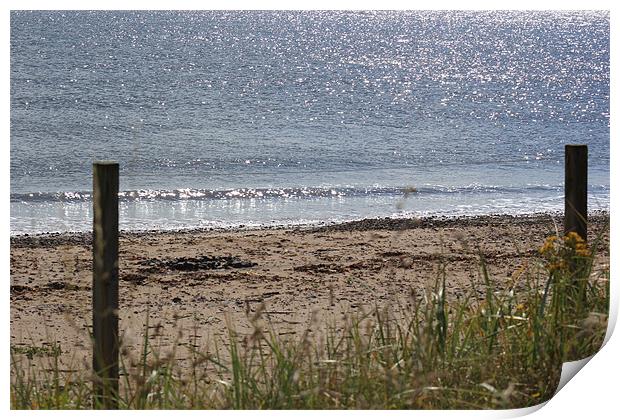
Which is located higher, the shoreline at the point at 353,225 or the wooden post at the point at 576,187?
the wooden post at the point at 576,187

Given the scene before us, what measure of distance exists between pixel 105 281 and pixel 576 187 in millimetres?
2038

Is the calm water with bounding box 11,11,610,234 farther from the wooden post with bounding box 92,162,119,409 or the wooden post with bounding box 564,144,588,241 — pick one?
the wooden post with bounding box 92,162,119,409

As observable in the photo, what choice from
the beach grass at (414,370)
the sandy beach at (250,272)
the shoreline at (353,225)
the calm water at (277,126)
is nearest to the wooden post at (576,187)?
the beach grass at (414,370)

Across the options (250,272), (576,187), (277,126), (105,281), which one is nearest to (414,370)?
(105,281)

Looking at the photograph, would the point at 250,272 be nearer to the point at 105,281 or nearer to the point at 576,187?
the point at 576,187

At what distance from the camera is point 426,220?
942 centimetres

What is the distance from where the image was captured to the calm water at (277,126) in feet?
32.2

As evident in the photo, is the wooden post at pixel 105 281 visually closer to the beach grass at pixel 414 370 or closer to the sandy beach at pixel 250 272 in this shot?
the beach grass at pixel 414 370

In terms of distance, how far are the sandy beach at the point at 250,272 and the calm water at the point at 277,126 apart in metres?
0.58

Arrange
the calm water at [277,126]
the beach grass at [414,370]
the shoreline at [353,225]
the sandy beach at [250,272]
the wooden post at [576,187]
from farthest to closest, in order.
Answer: the calm water at [277,126]
the shoreline at [353,225]
the sandy beach at [250,272]
the wooden post at [576,187]
the beach grass at [414,370]

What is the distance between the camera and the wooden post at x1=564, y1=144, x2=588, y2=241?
12.6 feet
